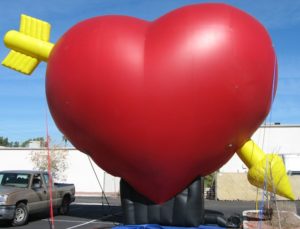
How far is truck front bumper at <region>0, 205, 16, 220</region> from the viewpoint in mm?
11789

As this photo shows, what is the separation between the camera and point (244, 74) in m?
5.64

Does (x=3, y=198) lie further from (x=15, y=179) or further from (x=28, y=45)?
(x=28, y=45)

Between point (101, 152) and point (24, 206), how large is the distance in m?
7.25

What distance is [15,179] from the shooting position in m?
13.1

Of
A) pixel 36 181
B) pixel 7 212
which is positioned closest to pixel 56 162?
pixel 36 181

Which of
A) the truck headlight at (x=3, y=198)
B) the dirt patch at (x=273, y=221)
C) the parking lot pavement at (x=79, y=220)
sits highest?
the truck headlight at (x=3, y=198)

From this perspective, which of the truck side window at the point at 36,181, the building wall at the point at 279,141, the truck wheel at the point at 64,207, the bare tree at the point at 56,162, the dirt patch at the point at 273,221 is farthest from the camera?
the bare tree at the point at 56,162

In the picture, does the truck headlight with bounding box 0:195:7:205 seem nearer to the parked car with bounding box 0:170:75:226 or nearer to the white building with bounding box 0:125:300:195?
Result: the parked car with bounding box 0:170:75:226

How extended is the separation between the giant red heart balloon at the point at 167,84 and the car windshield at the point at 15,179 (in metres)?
7.52

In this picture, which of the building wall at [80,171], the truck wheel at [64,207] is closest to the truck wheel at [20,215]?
the truck wheel at [64,207]

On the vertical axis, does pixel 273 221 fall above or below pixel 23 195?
below

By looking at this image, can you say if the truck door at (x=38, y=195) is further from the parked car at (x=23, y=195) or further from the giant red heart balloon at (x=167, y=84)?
the giant red heart balloon at (x=167, y=84)

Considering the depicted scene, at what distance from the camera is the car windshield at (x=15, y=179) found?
42.4ft

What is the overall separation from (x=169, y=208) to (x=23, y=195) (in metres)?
6.98
